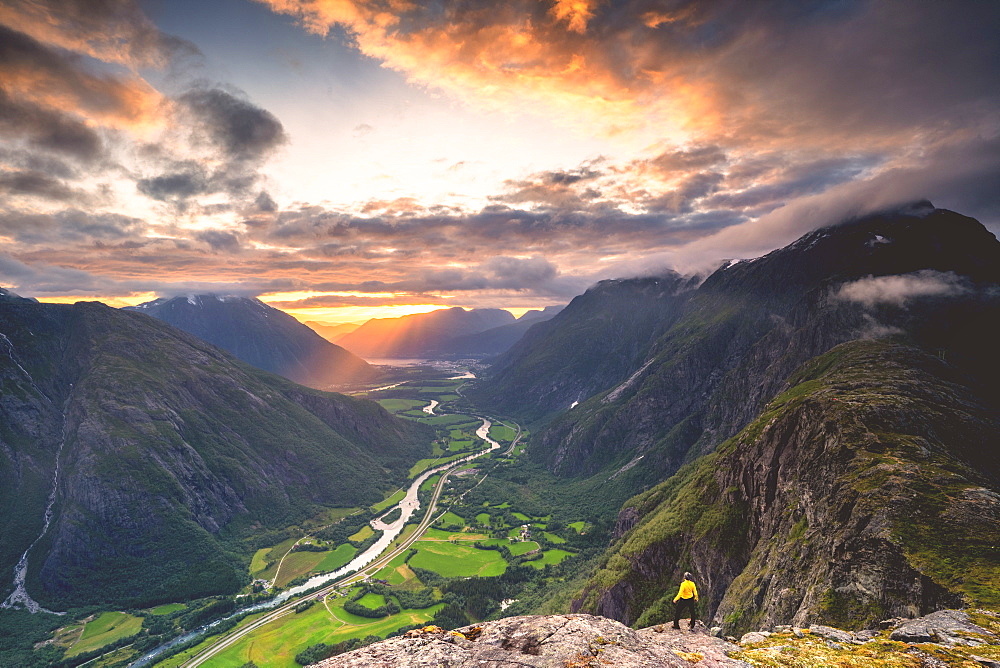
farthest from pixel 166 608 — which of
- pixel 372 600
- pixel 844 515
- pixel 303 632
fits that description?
pixel 844 515

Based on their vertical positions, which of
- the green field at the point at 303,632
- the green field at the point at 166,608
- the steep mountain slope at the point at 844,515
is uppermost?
the steep mountain slope at the point at 844,515

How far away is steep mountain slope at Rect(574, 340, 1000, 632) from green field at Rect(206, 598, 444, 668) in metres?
77.2

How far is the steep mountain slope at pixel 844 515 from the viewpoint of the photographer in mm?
50438

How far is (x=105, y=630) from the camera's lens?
161875 mm

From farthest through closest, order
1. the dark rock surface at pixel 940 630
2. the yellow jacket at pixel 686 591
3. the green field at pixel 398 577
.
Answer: the green field at pixel 398 577 < the yellow jacket at pixel 686 591 < the dark rock surface at pixel 940 630

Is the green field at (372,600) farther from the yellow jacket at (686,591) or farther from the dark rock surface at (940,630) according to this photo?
the dark rock surface at (940,630)

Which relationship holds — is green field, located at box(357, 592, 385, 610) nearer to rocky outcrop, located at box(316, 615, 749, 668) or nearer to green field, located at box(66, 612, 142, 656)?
green field, located at box(66, 612, 142, 656)

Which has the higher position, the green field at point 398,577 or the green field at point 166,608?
the green field at point 398,577

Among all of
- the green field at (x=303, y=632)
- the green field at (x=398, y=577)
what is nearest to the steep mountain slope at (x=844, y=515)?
the green field at (x=303, y=632)

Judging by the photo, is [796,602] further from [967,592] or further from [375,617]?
[375,617]

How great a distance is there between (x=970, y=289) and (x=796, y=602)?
233517mm

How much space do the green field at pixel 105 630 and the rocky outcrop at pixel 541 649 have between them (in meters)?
209

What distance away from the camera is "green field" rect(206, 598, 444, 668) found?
141 meters

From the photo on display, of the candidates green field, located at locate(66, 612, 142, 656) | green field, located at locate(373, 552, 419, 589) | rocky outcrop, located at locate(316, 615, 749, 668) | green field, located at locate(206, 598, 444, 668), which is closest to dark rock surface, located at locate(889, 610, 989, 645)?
rocky outcrop, located at locate(316, 615, 749, 668)
